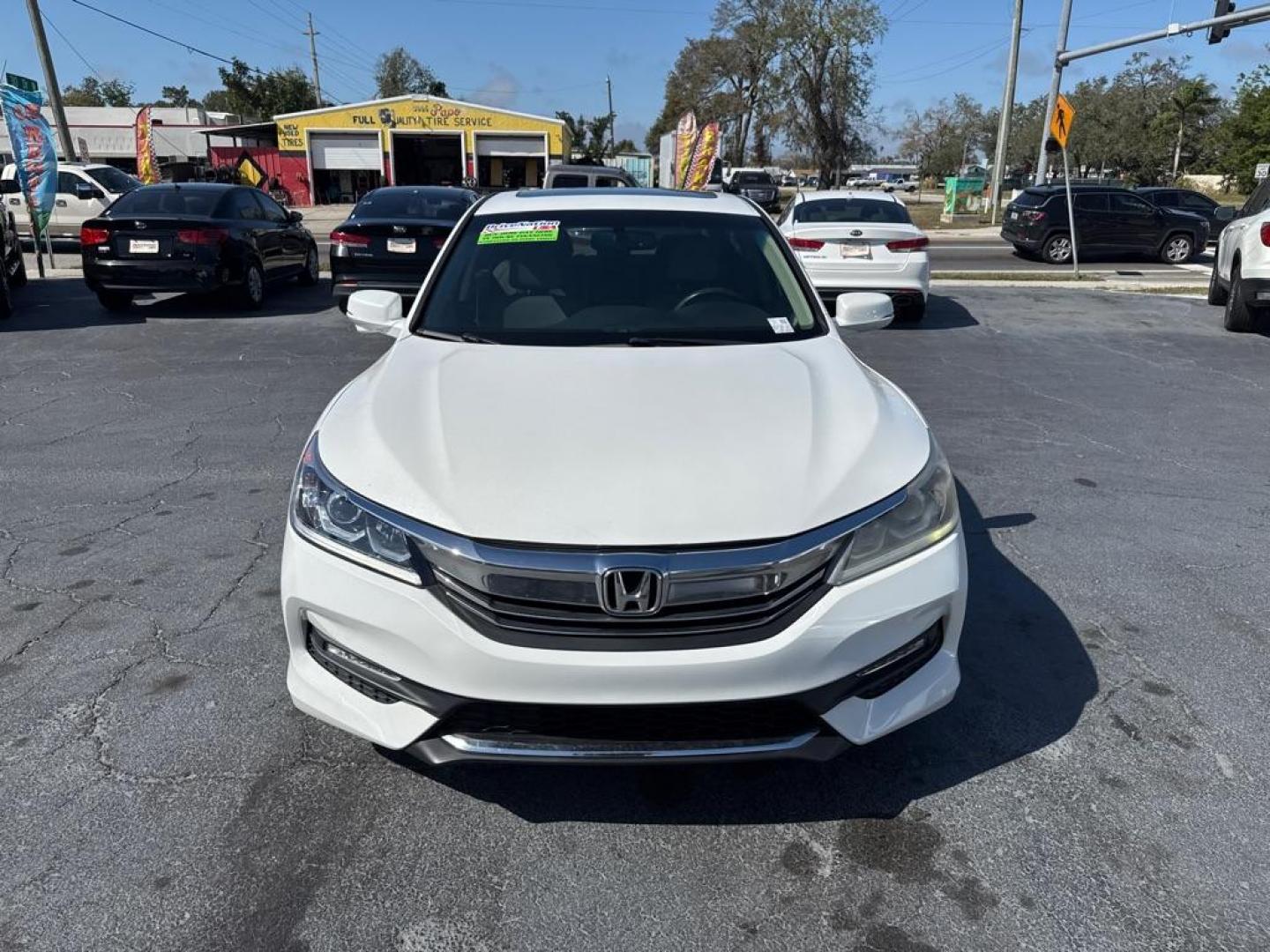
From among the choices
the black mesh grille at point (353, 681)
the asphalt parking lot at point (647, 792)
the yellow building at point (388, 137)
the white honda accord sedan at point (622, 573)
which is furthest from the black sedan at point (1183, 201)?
the yellow building at point (388, 137)

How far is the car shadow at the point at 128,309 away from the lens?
10.6 meters

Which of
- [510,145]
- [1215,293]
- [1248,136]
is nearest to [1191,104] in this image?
[1248,136]

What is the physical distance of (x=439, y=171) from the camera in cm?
5253

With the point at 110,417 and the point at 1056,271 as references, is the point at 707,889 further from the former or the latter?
the point at 1056,271

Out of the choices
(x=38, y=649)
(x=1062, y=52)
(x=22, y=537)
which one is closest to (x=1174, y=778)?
(x=38, y=649)

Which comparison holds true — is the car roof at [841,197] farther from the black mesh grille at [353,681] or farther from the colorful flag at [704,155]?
the colorful flag at [704,155]

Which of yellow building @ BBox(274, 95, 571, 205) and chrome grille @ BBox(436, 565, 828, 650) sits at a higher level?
yellow building @ BBox(274, 95, 571, 205)

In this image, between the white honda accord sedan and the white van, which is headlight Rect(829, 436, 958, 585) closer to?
the white honda accord sedan

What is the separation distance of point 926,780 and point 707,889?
31.6 inches

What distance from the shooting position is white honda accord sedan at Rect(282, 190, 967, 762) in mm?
2199

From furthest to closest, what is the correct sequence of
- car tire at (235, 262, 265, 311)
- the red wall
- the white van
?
the red wall < the white van < car tire at (235, 262, 265, 311)

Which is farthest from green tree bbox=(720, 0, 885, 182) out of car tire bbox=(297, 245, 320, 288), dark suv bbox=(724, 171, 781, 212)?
car tire bbox=(297, 245, 320, 288)

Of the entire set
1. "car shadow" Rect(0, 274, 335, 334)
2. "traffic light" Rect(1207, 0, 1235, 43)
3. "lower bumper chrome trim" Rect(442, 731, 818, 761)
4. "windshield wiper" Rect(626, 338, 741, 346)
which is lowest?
"car shadow" Rect(0, 274, 335, 334)

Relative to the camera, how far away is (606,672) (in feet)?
7.11
